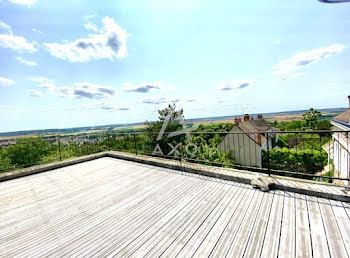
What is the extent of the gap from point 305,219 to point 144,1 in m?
6.44

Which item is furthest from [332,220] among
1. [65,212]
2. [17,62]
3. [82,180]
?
[17,62]

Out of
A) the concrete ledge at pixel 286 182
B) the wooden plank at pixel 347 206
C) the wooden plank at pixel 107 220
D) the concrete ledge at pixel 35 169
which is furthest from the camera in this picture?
the concrete ledge at pixel 35 169

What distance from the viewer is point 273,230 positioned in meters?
1.77

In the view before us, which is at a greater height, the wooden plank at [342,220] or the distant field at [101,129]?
the distant field at [101,129]

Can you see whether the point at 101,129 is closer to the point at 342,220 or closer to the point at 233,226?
the point at 233,226

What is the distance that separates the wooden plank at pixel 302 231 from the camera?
1463mm

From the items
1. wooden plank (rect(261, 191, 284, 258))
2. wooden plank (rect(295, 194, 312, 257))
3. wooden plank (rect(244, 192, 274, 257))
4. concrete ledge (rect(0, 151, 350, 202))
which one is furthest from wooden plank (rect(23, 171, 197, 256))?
wooden plank (rect(295, 194, 312, 257))

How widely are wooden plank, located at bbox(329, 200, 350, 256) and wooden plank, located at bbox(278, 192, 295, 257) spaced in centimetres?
42

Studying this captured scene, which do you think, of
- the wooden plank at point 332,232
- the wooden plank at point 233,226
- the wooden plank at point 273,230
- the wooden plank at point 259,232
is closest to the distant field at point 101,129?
the wooden plank at point 233,226

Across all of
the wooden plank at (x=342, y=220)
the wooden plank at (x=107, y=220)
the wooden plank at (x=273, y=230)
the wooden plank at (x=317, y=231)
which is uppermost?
the wooden plank at (x=342, y=220)

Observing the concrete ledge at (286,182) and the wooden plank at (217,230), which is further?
the concrete ledge at (286,182)

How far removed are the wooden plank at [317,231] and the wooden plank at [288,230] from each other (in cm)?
17

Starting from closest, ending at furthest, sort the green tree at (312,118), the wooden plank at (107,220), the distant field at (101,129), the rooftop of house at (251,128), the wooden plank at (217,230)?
the wooden plank at (217,230) → the wooden plank at (107,220) → the rooftop of house at (251,128) → the distant field at (101,129) → the green tree at (312,118)

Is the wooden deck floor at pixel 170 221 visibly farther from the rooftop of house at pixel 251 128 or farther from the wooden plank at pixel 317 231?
the rooftop of house at pixel 251 128
